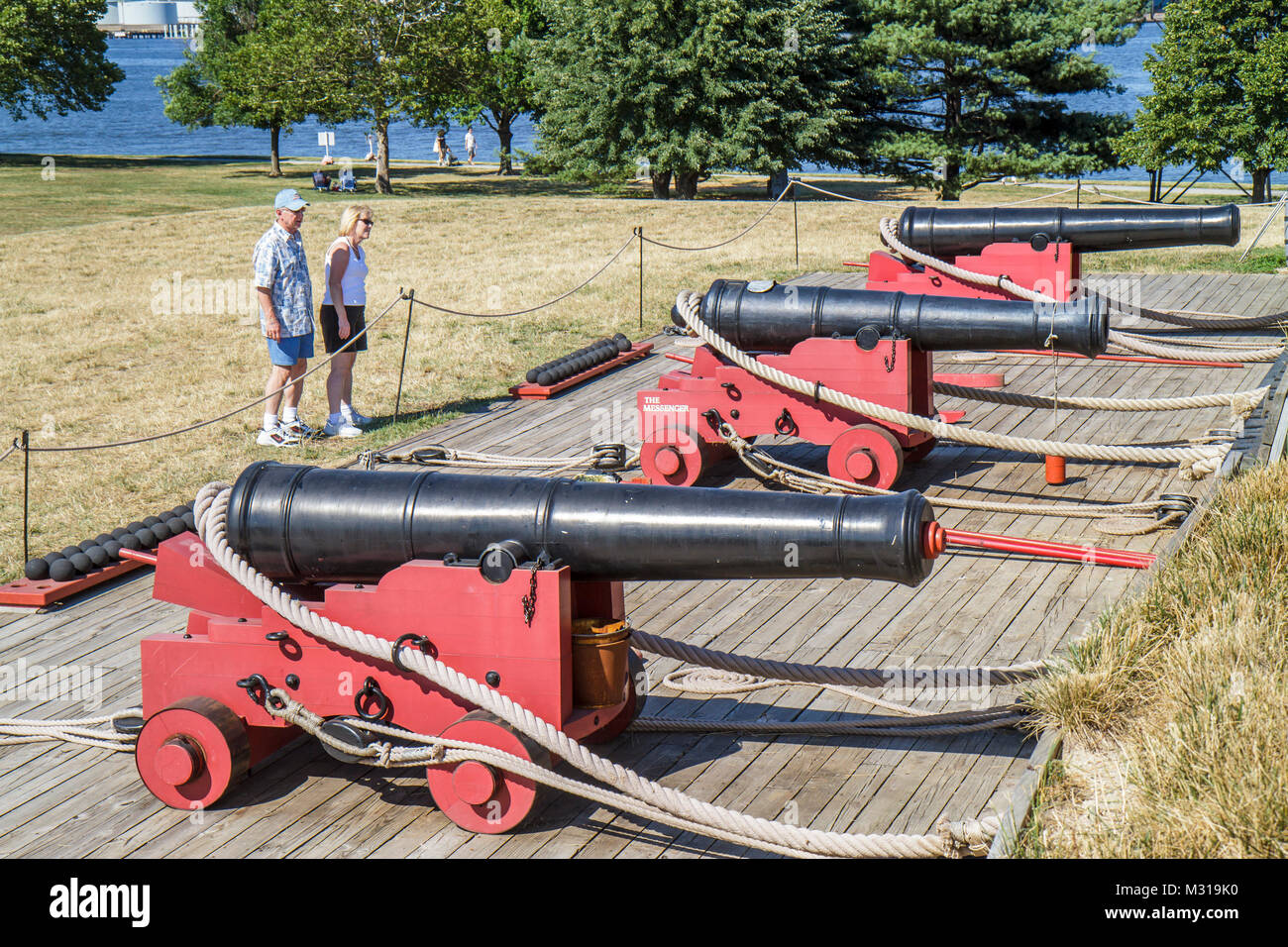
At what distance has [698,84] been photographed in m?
23.3

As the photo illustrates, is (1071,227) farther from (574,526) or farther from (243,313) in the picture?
(243,313)

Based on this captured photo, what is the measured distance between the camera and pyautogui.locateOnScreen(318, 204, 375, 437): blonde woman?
7816 millimetres

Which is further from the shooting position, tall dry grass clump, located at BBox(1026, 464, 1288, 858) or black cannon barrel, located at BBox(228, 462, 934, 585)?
black cannon barrel, located at BBox(228, 462, 934, 585)

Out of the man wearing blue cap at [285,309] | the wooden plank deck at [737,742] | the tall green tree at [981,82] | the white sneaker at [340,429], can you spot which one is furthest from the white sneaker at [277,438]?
the tall green tree at [981,82]

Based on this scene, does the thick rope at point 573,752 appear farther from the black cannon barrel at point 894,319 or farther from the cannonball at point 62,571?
the black cannon barrel at point 894,319

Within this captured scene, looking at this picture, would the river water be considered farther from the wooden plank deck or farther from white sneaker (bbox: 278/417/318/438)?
the wooden plank deck

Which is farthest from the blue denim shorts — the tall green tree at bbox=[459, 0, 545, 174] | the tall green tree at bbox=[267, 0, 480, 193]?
the tall green tree at bbox=[267, 0, 480, 193]

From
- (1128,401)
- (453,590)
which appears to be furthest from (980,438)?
(453,590)

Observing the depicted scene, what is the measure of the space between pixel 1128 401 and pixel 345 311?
14.5ft

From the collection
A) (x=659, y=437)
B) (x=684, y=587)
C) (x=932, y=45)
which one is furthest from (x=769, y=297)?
(x=932, y=45)

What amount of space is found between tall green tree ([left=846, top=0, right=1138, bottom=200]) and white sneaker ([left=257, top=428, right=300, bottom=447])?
61.7ft

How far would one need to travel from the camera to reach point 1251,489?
203 inches
